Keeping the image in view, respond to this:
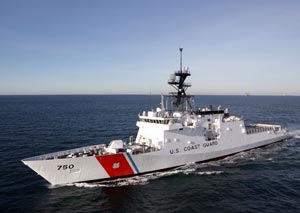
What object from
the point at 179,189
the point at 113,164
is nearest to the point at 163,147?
the point at 179,189

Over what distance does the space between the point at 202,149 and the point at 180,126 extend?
3732 millimetres

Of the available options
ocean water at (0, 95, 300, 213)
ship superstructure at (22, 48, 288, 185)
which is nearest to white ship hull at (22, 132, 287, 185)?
ship superstructure at (22, 48, 288, 185)

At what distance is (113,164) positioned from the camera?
19000 mm

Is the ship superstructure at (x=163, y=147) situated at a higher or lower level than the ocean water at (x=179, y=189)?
higher

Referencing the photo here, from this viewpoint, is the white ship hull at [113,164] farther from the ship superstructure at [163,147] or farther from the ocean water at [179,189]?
the ocean water at [179,189]

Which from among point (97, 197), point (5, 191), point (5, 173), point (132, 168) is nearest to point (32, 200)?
point (5, 191)

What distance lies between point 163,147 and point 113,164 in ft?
15.8

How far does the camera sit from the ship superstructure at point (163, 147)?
715 inches

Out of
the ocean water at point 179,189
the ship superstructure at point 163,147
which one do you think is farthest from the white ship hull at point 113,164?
the ocean water at point 179,189

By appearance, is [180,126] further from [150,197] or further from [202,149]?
[150,197]

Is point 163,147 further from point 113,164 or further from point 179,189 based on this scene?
point 113,164

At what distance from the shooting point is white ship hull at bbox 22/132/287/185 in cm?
1762

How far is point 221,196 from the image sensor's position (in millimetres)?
16750

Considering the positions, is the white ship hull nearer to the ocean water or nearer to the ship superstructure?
the ship superstructure
